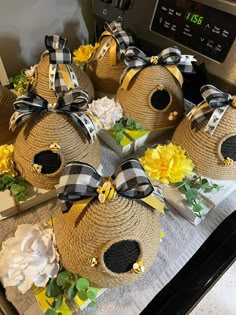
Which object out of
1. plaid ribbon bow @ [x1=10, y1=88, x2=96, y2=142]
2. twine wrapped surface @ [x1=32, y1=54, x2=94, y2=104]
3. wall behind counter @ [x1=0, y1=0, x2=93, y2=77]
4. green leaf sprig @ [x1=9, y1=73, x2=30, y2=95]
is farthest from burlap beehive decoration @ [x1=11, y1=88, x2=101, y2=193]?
wall behind counter @ [x1=0, y1=0, x2=93, y2=77]

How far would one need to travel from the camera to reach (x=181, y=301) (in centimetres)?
39

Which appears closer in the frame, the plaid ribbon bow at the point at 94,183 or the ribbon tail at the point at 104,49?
the plaid ribbon bow at the point at 94,183

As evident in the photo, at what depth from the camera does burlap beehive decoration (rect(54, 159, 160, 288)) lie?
0.32 meters

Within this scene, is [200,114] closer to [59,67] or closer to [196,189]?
[196,189]

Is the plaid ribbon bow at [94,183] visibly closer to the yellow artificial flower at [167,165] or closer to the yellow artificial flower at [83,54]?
the yellow artificial flower at [167,165]

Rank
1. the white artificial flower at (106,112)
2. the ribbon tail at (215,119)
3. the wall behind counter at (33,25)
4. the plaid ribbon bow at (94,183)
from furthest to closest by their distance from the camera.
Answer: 1. the wall behind counter at (33,25)
2. the white artificial flower at (106,112)
3. the ribbon tail at (215,119)
4. the plaid ribbon bow at (94,183)

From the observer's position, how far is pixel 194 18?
0.52 metres

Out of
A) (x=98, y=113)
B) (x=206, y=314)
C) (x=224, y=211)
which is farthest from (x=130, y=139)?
(x=206, y=314)

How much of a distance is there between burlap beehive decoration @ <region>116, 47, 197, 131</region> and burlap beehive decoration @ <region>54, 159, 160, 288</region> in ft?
0.67

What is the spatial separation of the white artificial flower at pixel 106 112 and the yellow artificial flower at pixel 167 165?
0.11m

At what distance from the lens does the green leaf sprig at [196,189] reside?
430 millimetres

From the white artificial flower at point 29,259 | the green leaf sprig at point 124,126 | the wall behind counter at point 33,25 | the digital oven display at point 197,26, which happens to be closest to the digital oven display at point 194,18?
the digital oven display at point 197,26

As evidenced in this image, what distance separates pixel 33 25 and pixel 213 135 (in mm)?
494

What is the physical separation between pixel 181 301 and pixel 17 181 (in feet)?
0.96
